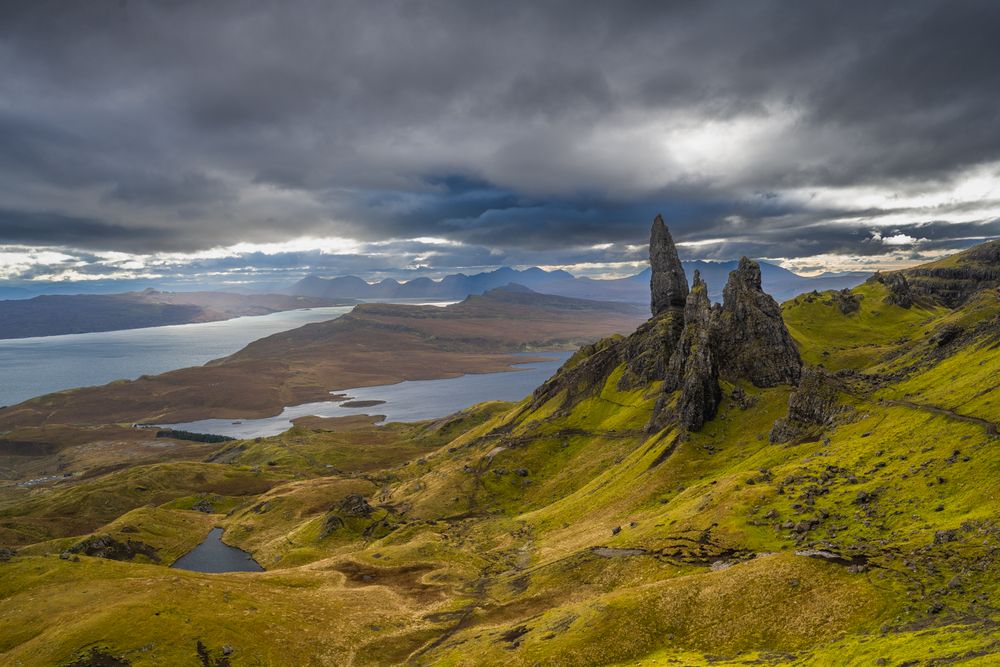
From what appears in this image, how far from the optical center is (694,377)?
417ft

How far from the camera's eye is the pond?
141750 mm

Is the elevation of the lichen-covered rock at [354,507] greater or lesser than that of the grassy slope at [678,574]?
lesser

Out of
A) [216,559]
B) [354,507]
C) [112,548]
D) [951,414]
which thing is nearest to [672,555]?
[951,414]

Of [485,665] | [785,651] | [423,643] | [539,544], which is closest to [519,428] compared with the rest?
[539,544]

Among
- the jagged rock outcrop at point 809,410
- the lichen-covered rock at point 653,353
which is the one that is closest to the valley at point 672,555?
the jagged rock outcrop at point 809,410

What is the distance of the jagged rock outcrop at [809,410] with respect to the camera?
99.8 meters

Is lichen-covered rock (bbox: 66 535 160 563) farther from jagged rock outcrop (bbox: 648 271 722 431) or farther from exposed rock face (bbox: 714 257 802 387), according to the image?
exposed rock face (bbox: 714 257 802 387)

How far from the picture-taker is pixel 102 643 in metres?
65.6

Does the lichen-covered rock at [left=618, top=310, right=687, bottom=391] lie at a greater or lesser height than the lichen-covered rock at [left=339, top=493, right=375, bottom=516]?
greater

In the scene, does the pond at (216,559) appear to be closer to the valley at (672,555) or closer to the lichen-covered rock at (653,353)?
the valley at (672,555)

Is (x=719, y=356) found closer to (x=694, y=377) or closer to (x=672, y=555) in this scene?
(x=694, y=377)

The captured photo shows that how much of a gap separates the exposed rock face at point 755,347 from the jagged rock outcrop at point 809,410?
26.6m

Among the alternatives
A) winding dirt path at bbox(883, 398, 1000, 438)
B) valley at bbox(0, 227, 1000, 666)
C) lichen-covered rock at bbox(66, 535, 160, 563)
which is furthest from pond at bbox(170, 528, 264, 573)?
winding dirt path at bbox(883, 398, 1000, 438)

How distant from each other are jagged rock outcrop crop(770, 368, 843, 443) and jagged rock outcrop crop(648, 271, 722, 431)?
63.5 ft
